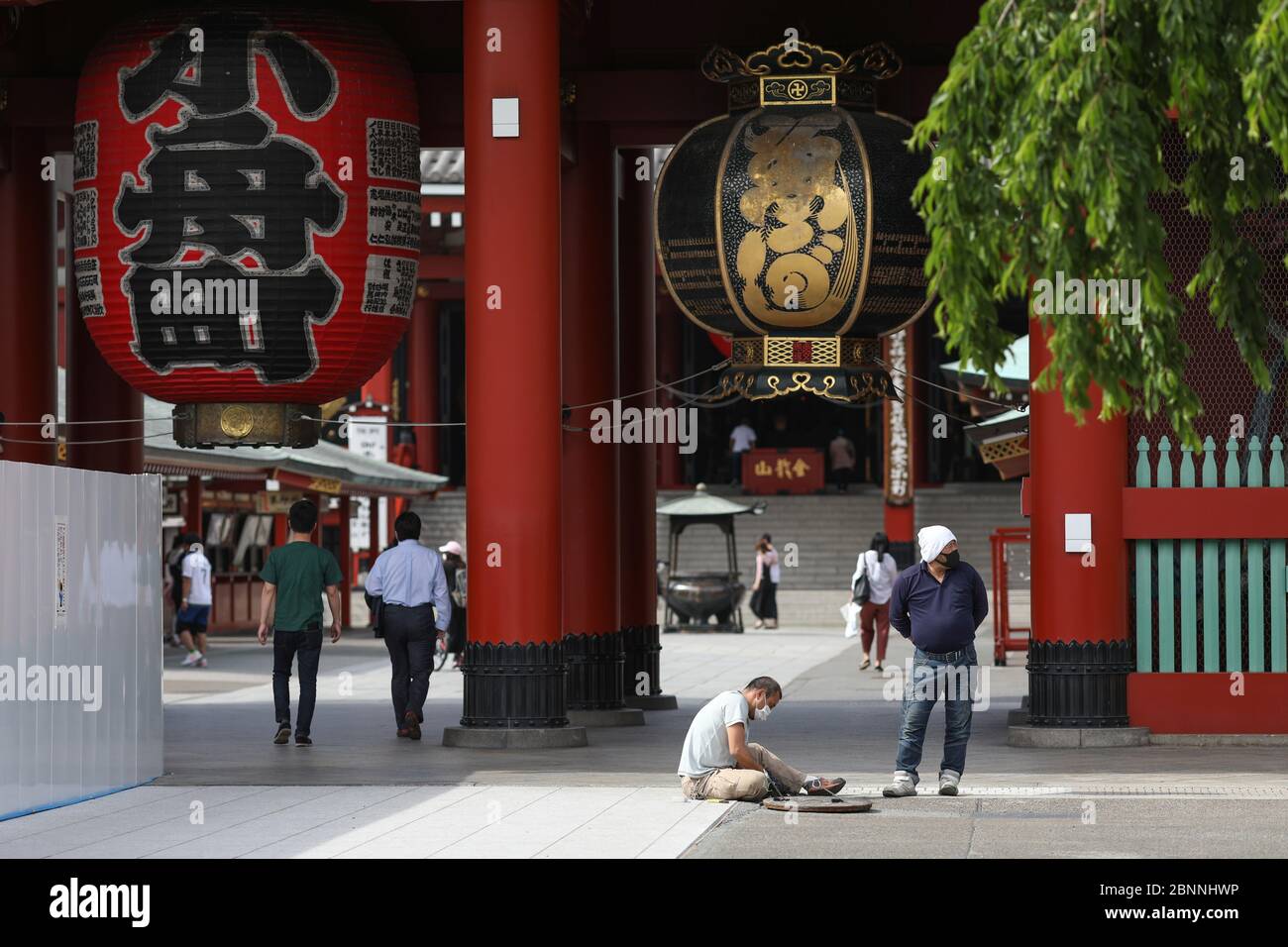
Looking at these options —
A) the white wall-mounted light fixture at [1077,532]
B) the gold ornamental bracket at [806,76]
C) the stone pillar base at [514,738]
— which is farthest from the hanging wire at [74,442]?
the white wall-mounted light fixture at [1077,532]

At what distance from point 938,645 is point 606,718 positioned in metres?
6.30

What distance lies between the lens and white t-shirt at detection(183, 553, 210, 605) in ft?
93.8

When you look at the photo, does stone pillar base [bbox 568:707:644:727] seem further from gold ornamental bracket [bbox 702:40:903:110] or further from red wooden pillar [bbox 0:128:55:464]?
gold ornamental bracket [bbox 702:40:903:110]

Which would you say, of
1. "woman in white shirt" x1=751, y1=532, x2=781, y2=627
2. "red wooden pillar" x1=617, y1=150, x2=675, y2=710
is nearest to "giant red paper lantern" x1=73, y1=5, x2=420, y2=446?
"red wooden pillar" x1=617, y1=150, x2=675, y2=710

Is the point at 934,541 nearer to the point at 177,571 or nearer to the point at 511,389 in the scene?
the point at 511,389

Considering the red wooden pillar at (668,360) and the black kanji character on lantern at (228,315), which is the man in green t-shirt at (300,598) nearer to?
the black kanji character on lantern at (228,315)

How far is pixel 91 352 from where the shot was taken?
21719 millimetres

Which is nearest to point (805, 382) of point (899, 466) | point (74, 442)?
point (74, 442)

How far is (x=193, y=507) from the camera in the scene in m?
34.2

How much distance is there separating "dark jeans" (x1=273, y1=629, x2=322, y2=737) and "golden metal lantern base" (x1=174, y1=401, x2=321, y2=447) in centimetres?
143

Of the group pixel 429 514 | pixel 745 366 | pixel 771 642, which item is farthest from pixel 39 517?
pixel 429 514

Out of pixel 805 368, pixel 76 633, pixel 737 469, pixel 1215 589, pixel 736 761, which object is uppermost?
pixel 737 469

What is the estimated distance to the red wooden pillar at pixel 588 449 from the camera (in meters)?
19.4

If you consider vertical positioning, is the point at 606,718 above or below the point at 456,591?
below
